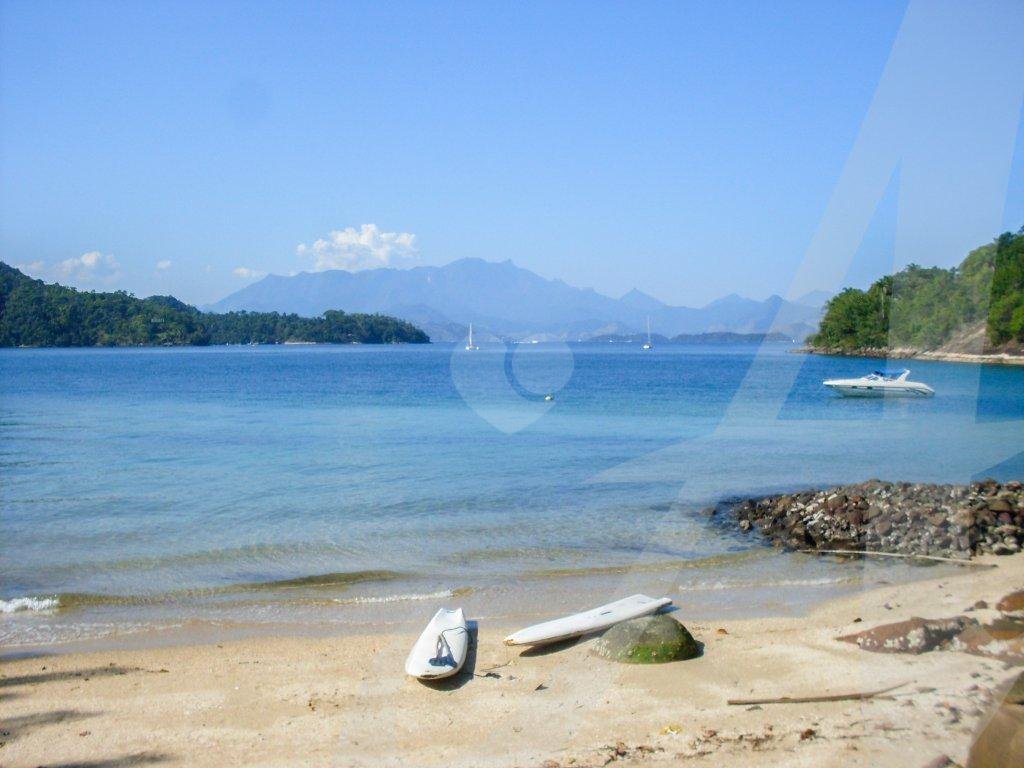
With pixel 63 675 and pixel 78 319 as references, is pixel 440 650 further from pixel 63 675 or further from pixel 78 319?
pixel 78 319

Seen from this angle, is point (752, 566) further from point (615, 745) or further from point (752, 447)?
point (752, 447)

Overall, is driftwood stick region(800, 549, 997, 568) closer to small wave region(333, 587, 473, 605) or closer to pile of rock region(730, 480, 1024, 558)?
pile of rock region(730, 480, 1024, 558)

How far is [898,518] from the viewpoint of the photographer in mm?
15562

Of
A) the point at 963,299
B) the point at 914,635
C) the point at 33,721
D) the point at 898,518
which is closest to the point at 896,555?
the point at 898,518

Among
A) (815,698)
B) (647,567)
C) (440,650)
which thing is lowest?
(647,567)

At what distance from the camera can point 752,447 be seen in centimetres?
2822

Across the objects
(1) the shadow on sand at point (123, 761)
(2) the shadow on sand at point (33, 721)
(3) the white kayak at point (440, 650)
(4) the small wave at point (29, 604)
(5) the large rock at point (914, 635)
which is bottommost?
(4) the small wave at point (29, 604)

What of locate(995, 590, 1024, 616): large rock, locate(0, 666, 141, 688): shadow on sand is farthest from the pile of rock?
locate(0, 666, 141, 688): shadow on sand

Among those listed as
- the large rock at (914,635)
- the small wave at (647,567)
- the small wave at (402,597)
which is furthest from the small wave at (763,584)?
the large rock at (914,635)

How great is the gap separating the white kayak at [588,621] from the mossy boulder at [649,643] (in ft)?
1.65

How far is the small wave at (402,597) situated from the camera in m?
12.2

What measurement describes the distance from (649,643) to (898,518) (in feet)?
27.4

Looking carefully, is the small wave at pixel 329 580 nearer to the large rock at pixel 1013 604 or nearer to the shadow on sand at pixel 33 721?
the shadow on sand at pixel 33 721

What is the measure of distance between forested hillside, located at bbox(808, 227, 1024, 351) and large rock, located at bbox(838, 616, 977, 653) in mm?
17067
